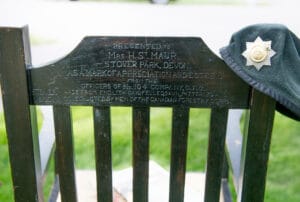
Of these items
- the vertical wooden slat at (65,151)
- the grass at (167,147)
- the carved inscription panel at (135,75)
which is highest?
the carved inscription panel at (135,75)

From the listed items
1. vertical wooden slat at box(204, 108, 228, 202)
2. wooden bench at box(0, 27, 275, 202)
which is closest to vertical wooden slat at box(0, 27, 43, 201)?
wooden bench at box(0, 27, 275, 202)

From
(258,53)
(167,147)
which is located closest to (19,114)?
(258,53)

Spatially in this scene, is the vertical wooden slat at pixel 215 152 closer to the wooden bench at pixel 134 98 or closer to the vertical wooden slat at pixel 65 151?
the wooden bench at pixel 134 98

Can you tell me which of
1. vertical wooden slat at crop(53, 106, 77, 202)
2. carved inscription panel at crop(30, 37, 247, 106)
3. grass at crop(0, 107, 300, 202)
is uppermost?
carved inscription panel at crop(30, 37, 247, 106)

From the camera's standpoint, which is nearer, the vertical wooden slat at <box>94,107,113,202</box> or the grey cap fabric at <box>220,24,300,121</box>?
the grey cap fabric at <box>220,24,300,121</box>

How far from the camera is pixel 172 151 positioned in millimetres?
1193

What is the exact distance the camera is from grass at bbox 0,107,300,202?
2.46 metres

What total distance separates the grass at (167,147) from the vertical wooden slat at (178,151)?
4.21 feet

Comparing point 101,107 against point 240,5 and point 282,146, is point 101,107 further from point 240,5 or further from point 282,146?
point 240,5

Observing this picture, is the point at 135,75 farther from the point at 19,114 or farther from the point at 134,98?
the point at 19,114

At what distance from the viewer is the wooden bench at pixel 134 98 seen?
3.49ft

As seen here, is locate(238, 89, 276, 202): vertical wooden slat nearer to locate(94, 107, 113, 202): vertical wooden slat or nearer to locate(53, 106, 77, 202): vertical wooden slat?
locate(94, 107, 113, 202): vertical wooden slat

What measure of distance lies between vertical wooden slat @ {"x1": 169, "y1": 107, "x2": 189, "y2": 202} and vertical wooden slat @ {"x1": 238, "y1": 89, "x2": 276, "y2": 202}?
179mm

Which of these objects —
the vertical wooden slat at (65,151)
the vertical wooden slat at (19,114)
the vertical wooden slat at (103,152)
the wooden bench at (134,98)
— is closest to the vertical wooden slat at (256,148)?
the wooden bench at (134,98)
